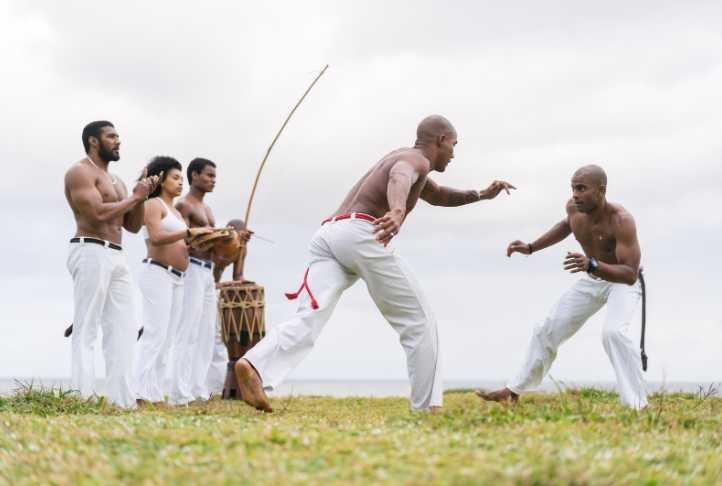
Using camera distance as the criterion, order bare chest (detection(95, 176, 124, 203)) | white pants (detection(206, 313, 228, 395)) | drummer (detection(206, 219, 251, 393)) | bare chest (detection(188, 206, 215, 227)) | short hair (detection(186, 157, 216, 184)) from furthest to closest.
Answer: white pants (detection(206, 313, 228, 395))
drummer (detection(206, 219, 251, 393))
short hair (detection(186, 157, 216, 184))
bare chest (detection(188, 206, 215, 227))
bare chest (detection(95, 176, 124, 203))

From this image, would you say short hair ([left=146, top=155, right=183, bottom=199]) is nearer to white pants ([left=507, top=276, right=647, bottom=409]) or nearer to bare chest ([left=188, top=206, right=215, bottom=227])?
bare chest ([left=188, top=206, right=215, bottom=227])

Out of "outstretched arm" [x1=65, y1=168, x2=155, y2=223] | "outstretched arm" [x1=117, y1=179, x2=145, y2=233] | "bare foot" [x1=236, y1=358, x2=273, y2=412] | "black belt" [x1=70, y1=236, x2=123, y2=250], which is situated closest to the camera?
"bare foot" [x1=236, y1=358, x2=273, y2=412]

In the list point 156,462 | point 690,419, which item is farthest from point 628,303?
point 156,462

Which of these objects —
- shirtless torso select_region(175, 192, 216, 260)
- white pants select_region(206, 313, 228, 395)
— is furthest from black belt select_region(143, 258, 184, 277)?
white pants select_region(206, 313, 228, 395)

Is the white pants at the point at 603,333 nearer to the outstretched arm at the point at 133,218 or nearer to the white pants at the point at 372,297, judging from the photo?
the white pants at the point at 372,297

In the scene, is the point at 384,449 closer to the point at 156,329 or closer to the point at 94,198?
the point at 94,198

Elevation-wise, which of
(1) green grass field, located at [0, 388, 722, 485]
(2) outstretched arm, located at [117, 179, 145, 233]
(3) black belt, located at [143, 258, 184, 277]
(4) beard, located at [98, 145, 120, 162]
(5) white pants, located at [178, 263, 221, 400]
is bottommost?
(1) green grass field, located at [0, 388, 722, 485]

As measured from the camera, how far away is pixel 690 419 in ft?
22.3

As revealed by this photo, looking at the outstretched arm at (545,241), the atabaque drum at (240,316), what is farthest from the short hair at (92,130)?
the outstretched arm at (545,241)

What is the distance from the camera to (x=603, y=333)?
29.6 feet

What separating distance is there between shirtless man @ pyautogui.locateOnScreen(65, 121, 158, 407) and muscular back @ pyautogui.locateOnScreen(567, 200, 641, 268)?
4.39 metres

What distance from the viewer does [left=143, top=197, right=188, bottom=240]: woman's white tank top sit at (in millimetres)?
10156

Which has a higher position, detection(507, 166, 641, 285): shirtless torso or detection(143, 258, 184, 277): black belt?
detection(507, 166, 641, 285): shirtless torso

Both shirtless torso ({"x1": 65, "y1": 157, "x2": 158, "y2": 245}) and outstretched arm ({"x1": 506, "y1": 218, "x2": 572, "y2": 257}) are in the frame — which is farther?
outstretched arm ({"x1": 506, "y1": 218, "x2": 572, "y2": 257})
